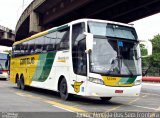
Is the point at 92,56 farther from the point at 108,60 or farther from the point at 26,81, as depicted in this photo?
the point at 26,81

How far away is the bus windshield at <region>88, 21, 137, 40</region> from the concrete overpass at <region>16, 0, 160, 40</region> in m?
13.8

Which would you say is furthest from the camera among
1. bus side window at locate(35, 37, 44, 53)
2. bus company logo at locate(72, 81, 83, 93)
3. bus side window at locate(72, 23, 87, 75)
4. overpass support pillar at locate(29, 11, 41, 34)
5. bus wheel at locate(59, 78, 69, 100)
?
overpass support pillar at locate(29, 11, 41, 34)

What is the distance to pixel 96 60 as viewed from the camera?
13.3m

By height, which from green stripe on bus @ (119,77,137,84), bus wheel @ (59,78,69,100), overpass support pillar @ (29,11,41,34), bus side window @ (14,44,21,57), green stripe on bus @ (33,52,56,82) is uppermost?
overpass support pillar @ (29,11,41,34)

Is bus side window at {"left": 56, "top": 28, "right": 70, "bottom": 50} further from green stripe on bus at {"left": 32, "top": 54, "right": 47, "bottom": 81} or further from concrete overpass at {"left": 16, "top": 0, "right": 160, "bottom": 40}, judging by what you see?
concrete overpass at {"left": 16, "top": 0, "right": 160, "bottom": 40}

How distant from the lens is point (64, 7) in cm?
3344

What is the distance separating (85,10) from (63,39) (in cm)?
1872

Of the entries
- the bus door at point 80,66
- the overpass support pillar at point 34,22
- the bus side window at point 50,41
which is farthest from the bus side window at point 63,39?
the overpass support pillar at point 34,22

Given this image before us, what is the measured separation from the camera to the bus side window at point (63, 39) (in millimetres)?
15352

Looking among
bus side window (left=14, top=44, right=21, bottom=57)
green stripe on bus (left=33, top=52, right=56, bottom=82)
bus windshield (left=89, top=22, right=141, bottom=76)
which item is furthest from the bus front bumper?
bus side window (left=14, top=44, right=21, bottom=57)

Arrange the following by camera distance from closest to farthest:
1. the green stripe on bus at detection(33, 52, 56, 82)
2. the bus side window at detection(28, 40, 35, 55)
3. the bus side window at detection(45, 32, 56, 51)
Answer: the bus side window at detection(45, 32, 56, 51) → the green stripe on bus at detection(33, 52, 56, 82) → the bus side window at detection(28, 40, 35, 55)

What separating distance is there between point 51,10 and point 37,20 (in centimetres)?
315

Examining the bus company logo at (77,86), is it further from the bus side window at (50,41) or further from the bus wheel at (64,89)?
the bus side window at (50,41)

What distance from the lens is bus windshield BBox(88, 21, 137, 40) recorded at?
1389cm
